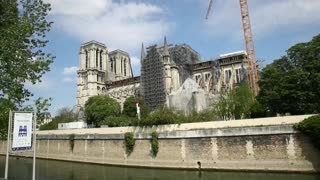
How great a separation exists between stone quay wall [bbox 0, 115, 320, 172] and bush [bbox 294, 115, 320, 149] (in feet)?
1.81

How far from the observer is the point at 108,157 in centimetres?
3569

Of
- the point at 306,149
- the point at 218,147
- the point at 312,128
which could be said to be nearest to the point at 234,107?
the point at 218,147

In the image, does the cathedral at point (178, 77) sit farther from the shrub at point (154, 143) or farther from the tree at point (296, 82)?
the shrub at point (154, 143)

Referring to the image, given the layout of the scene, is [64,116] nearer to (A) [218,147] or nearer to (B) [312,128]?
(A) [218,147]

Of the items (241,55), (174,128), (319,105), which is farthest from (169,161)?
(241,55)

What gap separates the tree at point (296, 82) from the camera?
107 feet

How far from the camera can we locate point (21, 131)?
36.6ft

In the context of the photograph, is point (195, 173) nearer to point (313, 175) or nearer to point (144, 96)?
point (313, 175)

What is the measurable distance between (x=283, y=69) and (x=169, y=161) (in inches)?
677

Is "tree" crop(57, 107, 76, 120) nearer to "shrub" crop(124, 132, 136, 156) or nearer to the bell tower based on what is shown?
the bell tower

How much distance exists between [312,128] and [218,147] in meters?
7.62

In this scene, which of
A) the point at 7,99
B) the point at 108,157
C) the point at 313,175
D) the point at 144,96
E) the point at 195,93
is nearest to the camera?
the point at 7,99

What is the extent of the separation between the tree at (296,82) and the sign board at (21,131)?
92.6ft

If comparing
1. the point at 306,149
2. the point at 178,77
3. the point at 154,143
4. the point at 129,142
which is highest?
the point at 178,77
